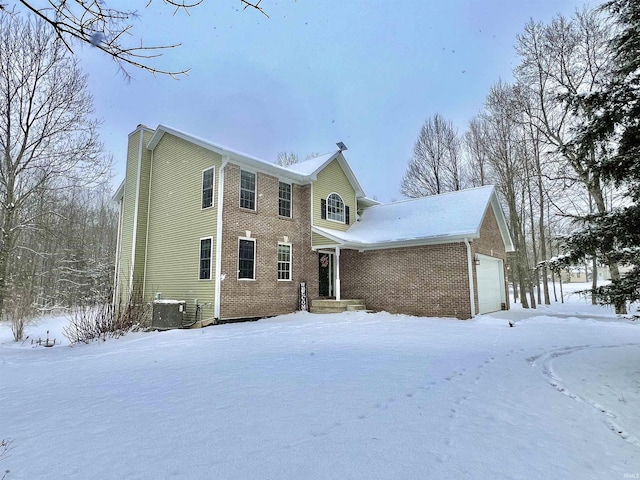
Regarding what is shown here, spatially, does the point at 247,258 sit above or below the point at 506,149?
below

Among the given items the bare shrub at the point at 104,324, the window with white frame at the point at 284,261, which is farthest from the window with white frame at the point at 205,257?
the window with white frame at the point at 284,261

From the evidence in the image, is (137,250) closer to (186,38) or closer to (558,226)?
(186,38)

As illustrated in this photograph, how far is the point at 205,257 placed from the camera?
11750mm

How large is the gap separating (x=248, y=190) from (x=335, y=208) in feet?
14.8

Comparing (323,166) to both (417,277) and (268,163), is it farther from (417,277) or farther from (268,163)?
(417,277)

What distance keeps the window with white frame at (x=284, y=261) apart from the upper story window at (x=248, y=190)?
1.96 metres

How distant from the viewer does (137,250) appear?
14008 mm

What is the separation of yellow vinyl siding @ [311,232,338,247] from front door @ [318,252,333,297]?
0.88 meters

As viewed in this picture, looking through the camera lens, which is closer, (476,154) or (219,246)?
(219,246)

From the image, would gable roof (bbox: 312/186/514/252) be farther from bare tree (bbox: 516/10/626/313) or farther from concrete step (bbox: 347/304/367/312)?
bare tree (bbox: 516/10/626/313)

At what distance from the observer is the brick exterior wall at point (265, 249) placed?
1148 centimetres

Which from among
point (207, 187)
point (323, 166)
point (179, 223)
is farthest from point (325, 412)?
point (323, 166)

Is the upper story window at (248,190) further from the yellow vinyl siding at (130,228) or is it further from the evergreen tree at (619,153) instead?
the evergreen tree at (619,153)

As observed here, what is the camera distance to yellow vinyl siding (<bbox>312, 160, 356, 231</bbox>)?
47.6 ft
